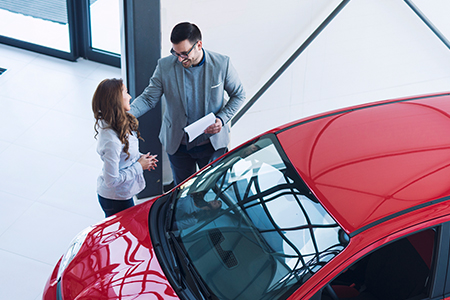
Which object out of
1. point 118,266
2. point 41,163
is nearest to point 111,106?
point 118,266

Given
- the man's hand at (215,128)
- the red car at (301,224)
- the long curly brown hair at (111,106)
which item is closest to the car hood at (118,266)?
the red car at (301,224)

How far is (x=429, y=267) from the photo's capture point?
2.14 meters

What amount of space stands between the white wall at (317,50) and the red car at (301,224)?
1.34 meters

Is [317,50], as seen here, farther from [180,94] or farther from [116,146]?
[116,146]

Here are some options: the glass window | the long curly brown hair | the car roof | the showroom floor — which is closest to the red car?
the car roof

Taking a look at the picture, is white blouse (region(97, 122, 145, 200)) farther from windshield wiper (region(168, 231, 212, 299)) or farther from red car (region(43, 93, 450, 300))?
windshield wiper (region(168, 231, 212, 299))

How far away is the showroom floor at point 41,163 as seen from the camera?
337cm

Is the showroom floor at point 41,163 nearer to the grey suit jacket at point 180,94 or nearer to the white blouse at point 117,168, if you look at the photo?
the white blouse at point 117,168

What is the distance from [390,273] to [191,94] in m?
1.68

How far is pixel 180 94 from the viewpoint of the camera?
3.03 meters

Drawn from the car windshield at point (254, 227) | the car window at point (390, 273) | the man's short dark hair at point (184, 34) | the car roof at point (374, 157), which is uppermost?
the man's short dark hair at point (184, 34)

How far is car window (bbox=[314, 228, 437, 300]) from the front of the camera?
2250 mm

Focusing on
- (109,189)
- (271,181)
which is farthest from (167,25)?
(271,181)

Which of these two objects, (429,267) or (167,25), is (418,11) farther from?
(429,267)
